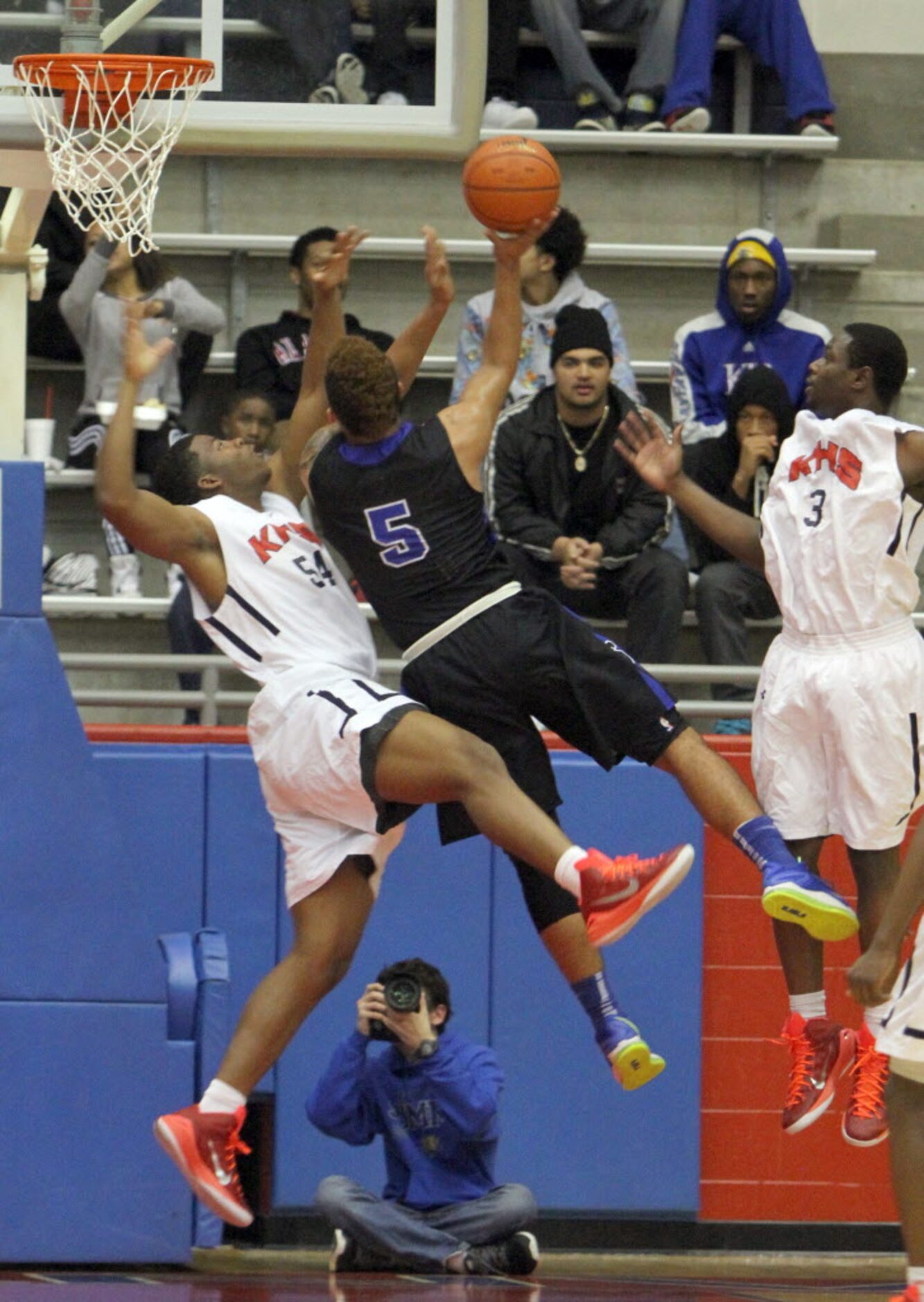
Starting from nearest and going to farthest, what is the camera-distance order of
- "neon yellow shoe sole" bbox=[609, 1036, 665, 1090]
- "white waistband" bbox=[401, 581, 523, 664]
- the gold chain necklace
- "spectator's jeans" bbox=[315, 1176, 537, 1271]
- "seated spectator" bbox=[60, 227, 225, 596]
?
"neon yellow shoe sole" bbox=[609, 1036, 665, 1090] → "white waistband" bbox=[401, 581, 523, 664] → "spectator's jeans" bbox=[315, 1176, 537, 1271] → the gold chain necklace → "seated spectator" bbox=[60, 227, 225, 596]

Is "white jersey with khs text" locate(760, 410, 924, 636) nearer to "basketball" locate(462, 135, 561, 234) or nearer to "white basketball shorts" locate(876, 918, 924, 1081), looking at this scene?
"basketball" locate(462, 135, 561, 234)

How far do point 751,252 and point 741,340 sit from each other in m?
0.37

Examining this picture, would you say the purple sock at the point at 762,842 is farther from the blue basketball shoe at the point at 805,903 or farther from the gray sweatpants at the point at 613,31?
the gray sweatpants at the point at 613,31

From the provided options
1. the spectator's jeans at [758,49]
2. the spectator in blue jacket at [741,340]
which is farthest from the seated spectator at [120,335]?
the spectator's jeans at [758,49]

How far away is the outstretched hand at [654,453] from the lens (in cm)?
611

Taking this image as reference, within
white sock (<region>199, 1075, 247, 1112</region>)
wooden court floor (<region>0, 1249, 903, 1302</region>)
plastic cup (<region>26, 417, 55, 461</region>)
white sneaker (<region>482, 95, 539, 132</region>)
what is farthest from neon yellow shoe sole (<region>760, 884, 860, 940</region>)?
white sneaker (<region>482, 95, 539, 132</region>)

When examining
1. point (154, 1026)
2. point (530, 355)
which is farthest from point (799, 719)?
point (530, 355)

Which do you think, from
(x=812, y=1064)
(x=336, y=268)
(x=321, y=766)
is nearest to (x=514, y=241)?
(x=336, y=268)

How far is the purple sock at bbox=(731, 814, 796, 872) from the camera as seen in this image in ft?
18.1

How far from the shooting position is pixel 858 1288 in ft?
24.0

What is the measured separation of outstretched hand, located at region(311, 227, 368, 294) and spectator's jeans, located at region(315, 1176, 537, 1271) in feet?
10.2

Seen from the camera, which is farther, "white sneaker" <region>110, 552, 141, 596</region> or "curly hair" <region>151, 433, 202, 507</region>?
"white sneaker" <region>110, 552, 141, 596</region>

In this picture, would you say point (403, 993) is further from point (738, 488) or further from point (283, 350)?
point (283, 350)

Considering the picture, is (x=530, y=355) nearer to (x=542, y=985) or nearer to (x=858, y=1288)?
(x=542, y=985)
